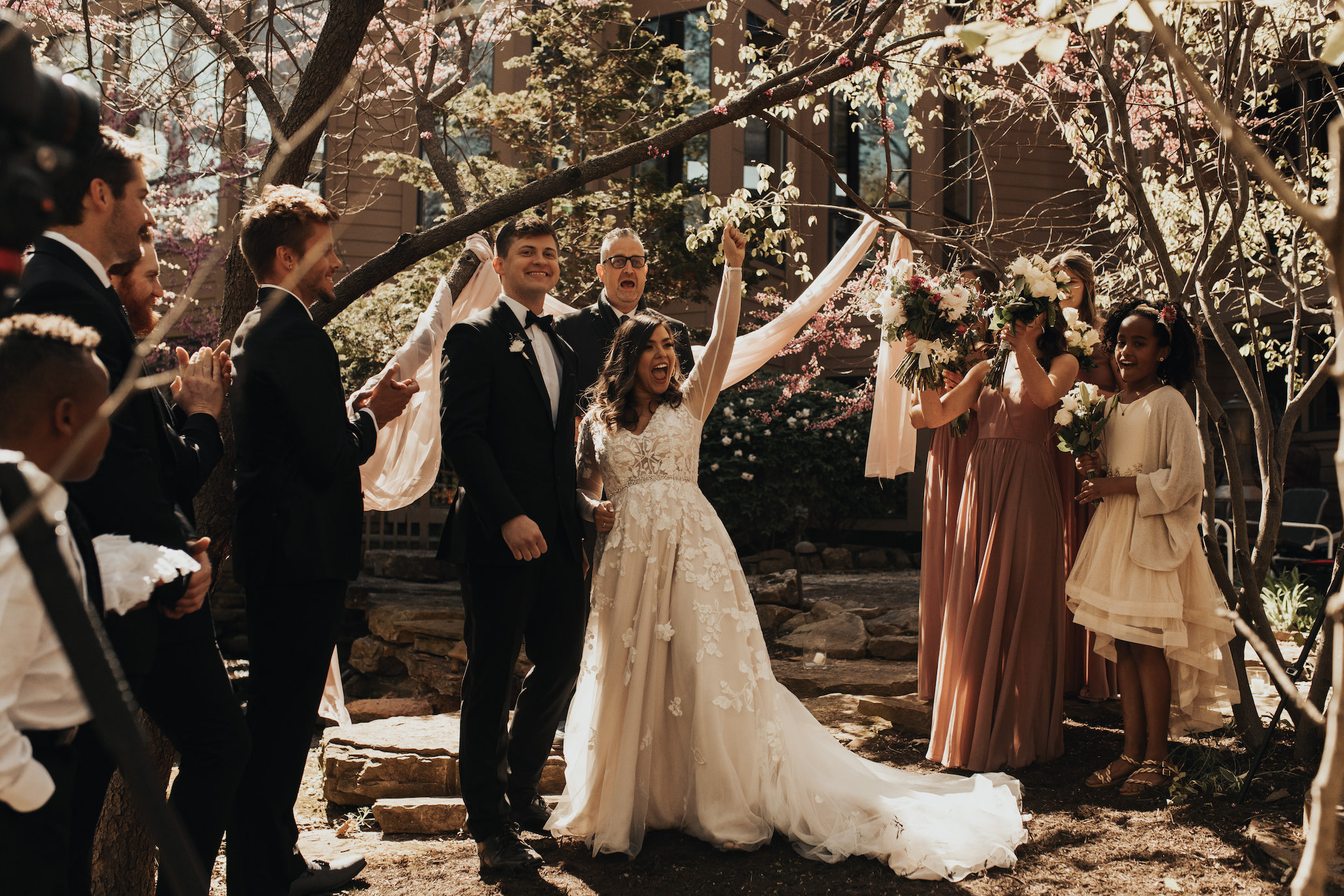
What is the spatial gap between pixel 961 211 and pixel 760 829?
1210 centimetres

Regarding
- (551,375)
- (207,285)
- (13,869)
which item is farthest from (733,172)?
(13,869)

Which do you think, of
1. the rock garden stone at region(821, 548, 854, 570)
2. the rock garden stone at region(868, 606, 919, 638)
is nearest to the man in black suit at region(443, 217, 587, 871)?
the rock garden stone at region(868, 606, 919, 638)

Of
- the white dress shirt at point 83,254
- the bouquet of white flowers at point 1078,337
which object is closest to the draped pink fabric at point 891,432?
the bouquet of white flowers at point 1078,337

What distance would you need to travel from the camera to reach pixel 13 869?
1837 millimetres

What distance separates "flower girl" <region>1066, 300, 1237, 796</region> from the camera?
4062mm

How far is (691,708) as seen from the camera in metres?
3.74

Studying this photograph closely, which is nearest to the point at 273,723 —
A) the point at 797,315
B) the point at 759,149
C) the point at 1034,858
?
the point at 1034,858

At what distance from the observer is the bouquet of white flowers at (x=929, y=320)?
443 centimetres

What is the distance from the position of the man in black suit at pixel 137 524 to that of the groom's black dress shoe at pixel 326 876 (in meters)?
0.75

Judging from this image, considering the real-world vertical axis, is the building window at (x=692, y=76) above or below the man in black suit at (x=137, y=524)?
above

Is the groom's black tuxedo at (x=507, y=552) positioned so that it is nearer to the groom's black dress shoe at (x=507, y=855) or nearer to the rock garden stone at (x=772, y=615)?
the groom's black dress shoe at (x=507, y=855)

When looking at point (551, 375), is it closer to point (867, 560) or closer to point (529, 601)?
point (529, 601)

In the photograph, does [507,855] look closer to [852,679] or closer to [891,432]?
[891,432]

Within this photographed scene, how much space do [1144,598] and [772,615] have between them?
4479 millimetres
